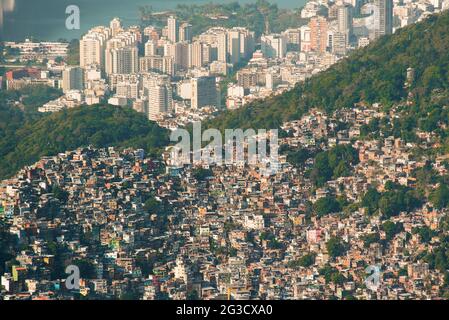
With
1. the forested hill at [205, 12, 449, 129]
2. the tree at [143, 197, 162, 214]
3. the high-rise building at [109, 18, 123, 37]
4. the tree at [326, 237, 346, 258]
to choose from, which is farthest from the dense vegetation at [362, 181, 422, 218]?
the high-rise building at [109, 18, 123, 37]

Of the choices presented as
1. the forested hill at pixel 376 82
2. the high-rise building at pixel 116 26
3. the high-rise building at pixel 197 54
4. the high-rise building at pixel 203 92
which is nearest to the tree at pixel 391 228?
the forested hill at pixel 376 82

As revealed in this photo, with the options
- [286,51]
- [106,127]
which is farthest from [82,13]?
[106,127]

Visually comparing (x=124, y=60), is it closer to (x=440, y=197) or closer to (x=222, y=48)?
(x=222, y=48)

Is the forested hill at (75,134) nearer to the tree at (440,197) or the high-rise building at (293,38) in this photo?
the tree at (440,197)

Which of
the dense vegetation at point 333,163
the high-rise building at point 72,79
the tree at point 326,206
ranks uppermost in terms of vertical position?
the high-rise building at point 72,79

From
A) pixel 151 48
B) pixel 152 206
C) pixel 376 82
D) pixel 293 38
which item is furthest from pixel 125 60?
pixel 152 206
